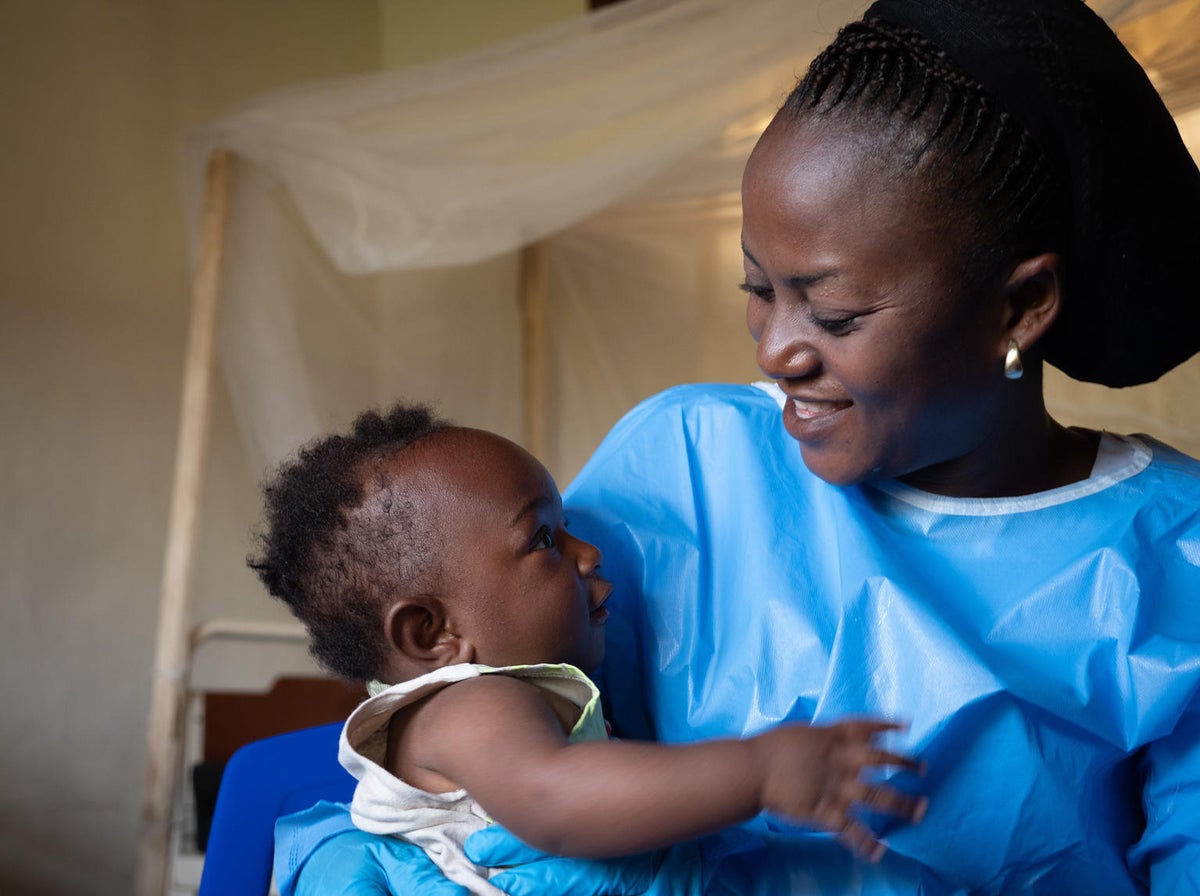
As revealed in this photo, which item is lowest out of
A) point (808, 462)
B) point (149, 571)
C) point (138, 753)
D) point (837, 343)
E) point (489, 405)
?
point (138, 753)

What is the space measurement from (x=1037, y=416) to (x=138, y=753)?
10.2 feet

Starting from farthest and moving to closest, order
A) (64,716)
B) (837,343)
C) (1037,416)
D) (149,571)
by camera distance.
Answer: (149,571)
(64,716)
(1037,416)
(837,343)

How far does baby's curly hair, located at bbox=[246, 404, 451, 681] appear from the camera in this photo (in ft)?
3.79

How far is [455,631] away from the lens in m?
1.15

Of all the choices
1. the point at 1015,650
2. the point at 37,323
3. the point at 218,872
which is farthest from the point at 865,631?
the point at 37,323

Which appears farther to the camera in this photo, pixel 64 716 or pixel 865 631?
pixel 64 716

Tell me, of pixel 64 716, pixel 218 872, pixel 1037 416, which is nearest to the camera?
pixel 1037 416

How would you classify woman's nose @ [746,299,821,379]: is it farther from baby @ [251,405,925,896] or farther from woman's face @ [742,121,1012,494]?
baby @ [251,405,925,896]

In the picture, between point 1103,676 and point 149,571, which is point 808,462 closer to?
point 1103,676

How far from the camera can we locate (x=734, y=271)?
10.5 feet

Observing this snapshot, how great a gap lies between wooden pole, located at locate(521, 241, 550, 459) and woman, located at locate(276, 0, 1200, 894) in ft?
8.09

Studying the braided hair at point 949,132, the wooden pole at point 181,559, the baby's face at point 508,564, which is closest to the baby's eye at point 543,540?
the baby's face at point 508,564

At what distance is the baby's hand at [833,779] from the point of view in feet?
2.73

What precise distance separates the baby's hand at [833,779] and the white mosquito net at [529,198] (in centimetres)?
158
